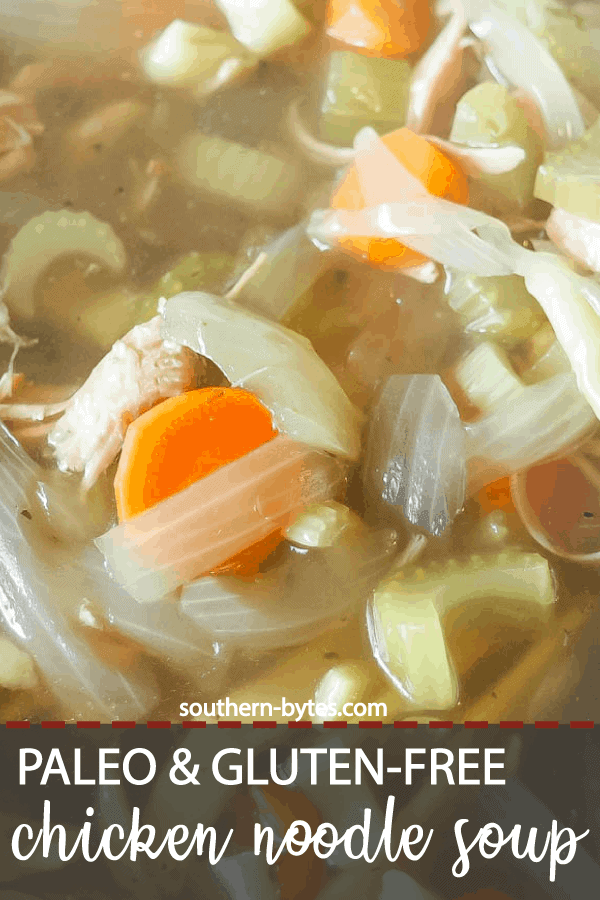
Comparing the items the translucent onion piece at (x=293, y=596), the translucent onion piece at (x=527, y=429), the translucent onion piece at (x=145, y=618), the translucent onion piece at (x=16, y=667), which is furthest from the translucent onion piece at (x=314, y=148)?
the translucent onion piece at (x=16, y=667)

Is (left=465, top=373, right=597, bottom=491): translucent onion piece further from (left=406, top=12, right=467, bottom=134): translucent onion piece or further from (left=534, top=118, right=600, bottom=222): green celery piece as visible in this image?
(left=406, top=12, right=467, bottom=134): translucent onion piece

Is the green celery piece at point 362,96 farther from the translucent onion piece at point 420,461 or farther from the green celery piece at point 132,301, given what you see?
the translucent onion piece at point 420,461

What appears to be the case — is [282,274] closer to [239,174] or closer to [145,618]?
[239,174]

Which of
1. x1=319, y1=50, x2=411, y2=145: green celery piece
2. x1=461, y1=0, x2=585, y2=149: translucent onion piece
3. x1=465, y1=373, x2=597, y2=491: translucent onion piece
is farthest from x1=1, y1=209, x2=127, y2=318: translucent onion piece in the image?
x1=461, y1=0, x2=585, y2=149: translucent onion piece

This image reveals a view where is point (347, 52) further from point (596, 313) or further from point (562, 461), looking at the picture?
point (562, 461)

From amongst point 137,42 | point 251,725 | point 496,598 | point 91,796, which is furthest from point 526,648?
point 137,42
